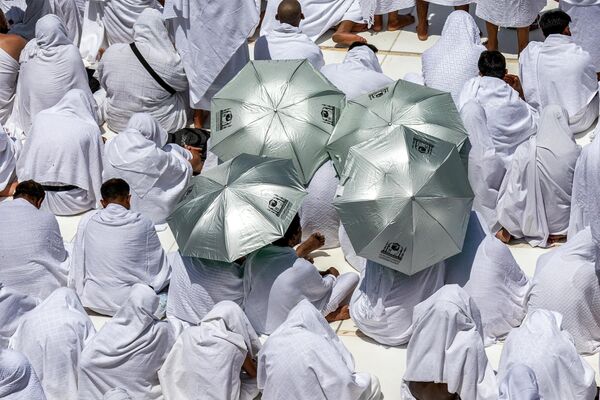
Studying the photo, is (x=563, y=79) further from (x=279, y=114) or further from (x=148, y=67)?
(x=148, y=67)

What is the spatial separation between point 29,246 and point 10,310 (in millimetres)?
660

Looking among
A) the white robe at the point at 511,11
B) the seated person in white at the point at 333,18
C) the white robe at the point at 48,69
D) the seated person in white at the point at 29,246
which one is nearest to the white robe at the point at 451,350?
the seated person in white at the point at 29,246

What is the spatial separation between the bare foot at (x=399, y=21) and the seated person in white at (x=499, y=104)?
251cm

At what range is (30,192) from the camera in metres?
10.6

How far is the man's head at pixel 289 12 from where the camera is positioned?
487 inches

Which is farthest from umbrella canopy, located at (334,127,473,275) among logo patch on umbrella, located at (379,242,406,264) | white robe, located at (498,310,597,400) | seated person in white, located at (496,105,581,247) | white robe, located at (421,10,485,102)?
white robe, located at (421,10,485,102)

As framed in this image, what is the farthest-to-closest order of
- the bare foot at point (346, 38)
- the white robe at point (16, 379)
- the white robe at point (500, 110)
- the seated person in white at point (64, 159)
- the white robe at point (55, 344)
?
1. the bare foot at point (346, 38)
2. the seated person in white at point (64, 159)
3. the white robe at point (500, 110)
4. the white robe at point (55, 344)
5. the white robe at point (16, 379)

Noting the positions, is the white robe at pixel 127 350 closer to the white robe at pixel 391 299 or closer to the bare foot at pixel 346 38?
the white robe at pixel 391 299

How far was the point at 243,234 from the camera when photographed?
9812 mm

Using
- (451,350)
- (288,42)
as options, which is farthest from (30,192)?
(451,350)

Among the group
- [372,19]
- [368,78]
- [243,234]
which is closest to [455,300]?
[243,234]

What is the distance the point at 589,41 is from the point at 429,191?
11.0 ft

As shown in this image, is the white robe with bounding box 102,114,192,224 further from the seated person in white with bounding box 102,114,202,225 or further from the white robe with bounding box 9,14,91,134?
the white robe with bounding box 9,14,91,134

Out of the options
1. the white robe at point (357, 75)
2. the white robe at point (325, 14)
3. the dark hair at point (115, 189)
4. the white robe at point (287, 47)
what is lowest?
the white robe at point (325, 14)
